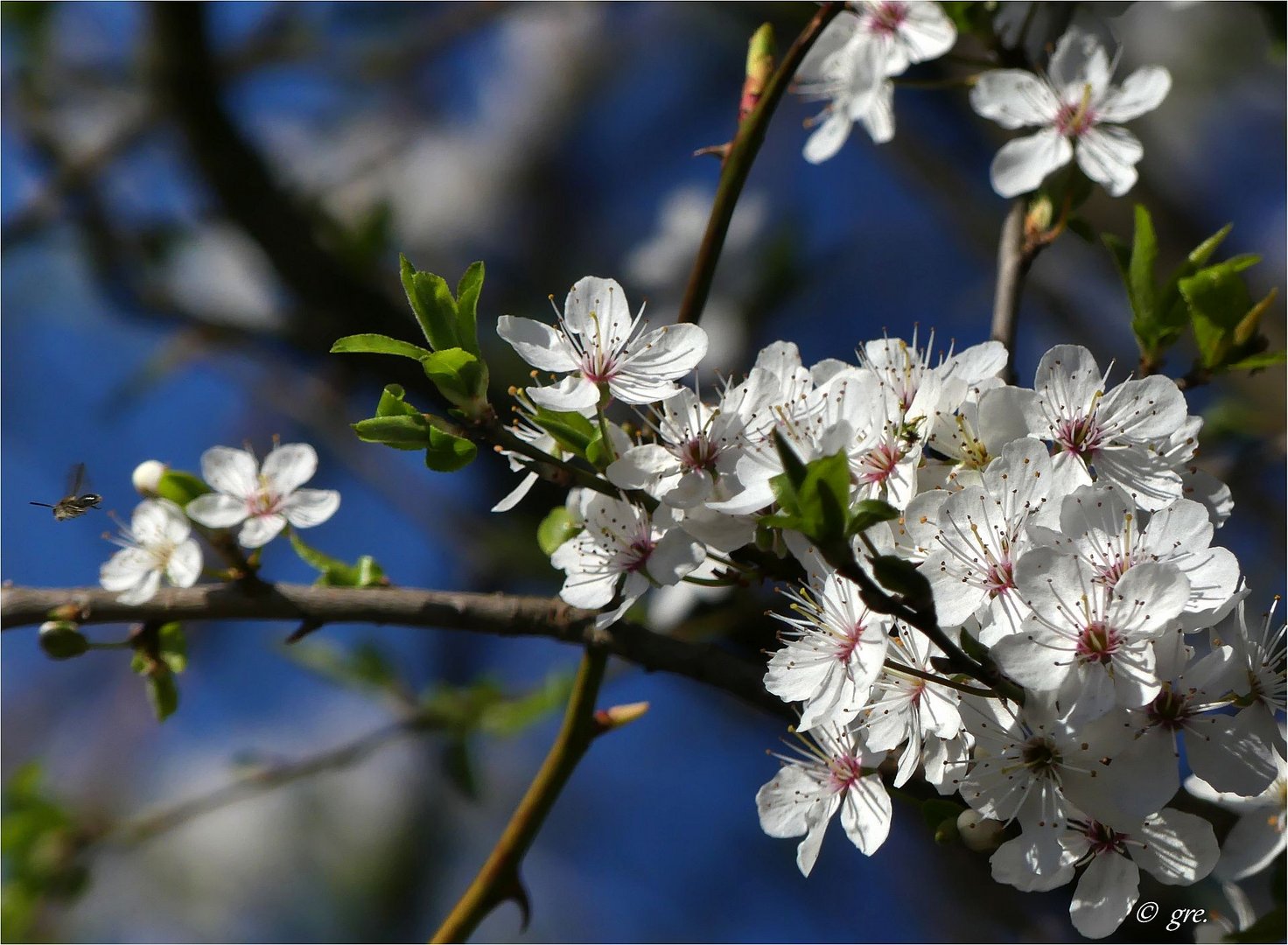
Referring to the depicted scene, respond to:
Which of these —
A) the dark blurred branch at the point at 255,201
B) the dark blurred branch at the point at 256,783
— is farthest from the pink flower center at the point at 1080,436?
the dark blurred branch at the point at 255,201

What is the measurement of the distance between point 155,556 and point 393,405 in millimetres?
478

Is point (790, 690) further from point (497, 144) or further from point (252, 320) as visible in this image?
point (497, 144)

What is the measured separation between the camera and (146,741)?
4465 millimetres

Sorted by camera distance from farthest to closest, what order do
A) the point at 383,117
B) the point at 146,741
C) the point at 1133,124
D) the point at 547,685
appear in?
the point at 383,117 → the point at 146,741 → the point at 1133,124 → the point at 547,685

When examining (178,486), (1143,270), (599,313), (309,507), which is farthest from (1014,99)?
(178,486)

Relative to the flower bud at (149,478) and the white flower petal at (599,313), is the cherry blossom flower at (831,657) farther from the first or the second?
the flower bud at (149,478)

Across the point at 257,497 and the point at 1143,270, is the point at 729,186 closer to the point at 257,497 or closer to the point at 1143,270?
the point at 1143,270

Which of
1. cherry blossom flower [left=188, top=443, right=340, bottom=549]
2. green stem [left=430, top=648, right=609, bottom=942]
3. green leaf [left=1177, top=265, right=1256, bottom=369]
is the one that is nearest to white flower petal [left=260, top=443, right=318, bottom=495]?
cherry blossom flower [left=188, top=443, right=340, bottom=549]

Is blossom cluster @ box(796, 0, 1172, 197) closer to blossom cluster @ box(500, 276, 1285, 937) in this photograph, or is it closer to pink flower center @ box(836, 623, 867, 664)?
blossom cluster @ box(500, 276, 1285, 937)

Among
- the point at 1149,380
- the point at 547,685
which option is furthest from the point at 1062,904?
the point at 1149,380

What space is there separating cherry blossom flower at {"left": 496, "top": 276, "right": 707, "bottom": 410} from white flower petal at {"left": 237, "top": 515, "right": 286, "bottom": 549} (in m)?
0.41

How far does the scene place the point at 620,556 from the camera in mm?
1011

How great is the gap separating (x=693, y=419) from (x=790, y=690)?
0.24 metres

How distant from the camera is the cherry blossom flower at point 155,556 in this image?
1.21m
